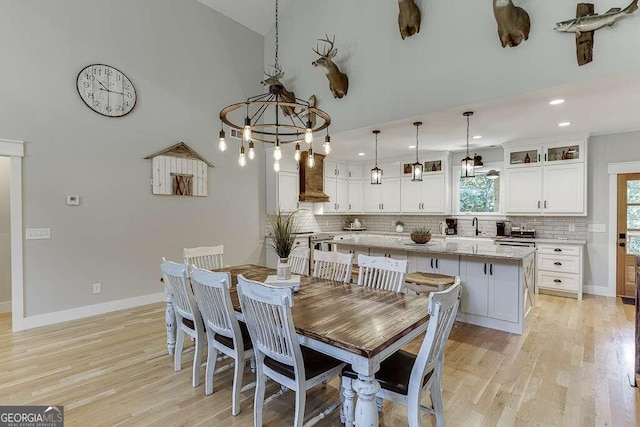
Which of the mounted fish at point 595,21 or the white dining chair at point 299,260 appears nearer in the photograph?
the mounted fish at point 595,21

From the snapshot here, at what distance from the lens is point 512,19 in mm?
3174

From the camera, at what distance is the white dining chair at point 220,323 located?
207cm

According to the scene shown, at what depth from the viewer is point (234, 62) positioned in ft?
18.7

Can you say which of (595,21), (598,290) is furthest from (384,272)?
(598,290)

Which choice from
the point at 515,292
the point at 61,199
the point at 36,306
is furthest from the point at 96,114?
the point at 515,292

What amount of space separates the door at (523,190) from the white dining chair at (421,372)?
4.76 meters

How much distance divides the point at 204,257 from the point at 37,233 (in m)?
1.96

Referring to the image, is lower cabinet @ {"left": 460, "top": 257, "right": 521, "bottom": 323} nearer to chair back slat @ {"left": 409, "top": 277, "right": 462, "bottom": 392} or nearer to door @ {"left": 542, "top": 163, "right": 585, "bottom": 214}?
chair back slat @ {"left": 409, "top": 277, "right": 462, "bottom": 392}

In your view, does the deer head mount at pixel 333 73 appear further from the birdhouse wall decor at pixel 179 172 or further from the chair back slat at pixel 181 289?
the chair back slat at pixel 181 289

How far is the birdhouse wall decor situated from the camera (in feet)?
15.5

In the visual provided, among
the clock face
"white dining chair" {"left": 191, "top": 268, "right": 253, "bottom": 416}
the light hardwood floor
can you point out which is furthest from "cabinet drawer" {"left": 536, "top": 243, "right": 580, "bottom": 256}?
the clock face

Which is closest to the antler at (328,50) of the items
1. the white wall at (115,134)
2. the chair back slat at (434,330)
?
the white wall at (115,134)

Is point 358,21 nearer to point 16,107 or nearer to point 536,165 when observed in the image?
point 536,165

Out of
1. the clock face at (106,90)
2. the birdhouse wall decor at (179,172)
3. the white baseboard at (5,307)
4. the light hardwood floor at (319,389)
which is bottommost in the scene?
the light hardwood floor at (319,389)
